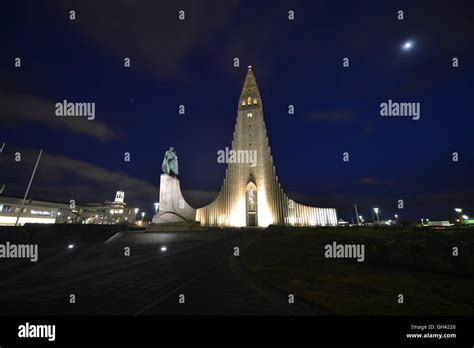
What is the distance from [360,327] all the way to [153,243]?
16848mm

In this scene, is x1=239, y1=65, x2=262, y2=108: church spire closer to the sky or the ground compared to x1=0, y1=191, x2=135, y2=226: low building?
closer to the sky

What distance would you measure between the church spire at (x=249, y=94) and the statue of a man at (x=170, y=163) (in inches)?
1083

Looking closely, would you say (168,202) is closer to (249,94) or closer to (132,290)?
(132,290)

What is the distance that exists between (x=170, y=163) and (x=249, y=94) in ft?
103

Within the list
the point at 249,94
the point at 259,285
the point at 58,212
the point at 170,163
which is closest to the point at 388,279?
the point at 259,285

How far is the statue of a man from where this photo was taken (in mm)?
36650

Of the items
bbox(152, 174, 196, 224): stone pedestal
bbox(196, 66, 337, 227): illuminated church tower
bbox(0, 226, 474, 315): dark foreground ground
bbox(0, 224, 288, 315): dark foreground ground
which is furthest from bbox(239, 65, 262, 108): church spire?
bbox(0, 224, 288, 315): dark foreground ground

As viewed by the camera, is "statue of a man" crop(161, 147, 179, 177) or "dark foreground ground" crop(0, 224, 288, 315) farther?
"statue of a man" crop(161, 147, 179, 177)

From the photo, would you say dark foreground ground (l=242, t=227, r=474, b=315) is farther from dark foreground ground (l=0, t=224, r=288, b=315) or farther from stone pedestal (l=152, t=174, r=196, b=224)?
stone pedestal (l=152, t=174, r=196, b=224)

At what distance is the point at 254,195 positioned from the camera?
53.8 m

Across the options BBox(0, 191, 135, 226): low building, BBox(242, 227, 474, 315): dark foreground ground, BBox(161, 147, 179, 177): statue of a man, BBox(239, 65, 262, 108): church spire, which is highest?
BBox(239, 65, 262, 108): church spire

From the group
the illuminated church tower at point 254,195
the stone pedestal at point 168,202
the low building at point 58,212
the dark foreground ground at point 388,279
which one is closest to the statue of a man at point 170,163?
the stone pedestal at point 168,202

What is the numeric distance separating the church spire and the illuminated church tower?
0.62 metres

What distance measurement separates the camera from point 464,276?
8477 mm
